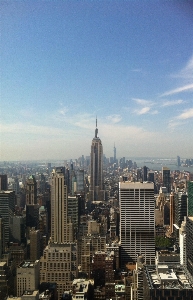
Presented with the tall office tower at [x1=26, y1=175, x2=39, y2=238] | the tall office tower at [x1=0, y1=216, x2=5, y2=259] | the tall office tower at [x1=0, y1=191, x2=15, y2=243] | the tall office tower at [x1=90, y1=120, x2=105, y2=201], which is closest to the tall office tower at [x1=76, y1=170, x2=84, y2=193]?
the tall office tower at [x1=90, y1=120, x2=105, y2=201]

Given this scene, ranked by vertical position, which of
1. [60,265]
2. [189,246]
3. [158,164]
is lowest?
[60,265]

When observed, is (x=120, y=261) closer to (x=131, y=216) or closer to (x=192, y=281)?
(x=131, y=216)

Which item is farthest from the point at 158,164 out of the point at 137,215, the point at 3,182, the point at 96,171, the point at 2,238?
the point at 2,238

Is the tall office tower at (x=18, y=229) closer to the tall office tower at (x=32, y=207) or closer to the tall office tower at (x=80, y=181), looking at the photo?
the tall office tower at (x=32, y=207)

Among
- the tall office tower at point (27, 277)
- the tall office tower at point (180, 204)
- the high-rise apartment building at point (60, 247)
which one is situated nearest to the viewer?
the tall office tower at point (27, 277)

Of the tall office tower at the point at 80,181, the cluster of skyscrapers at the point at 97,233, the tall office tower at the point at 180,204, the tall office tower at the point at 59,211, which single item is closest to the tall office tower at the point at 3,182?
the cluster of skyscrapers at the point at 97,233

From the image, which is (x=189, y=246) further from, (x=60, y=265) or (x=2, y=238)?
(x=2, y=238)
